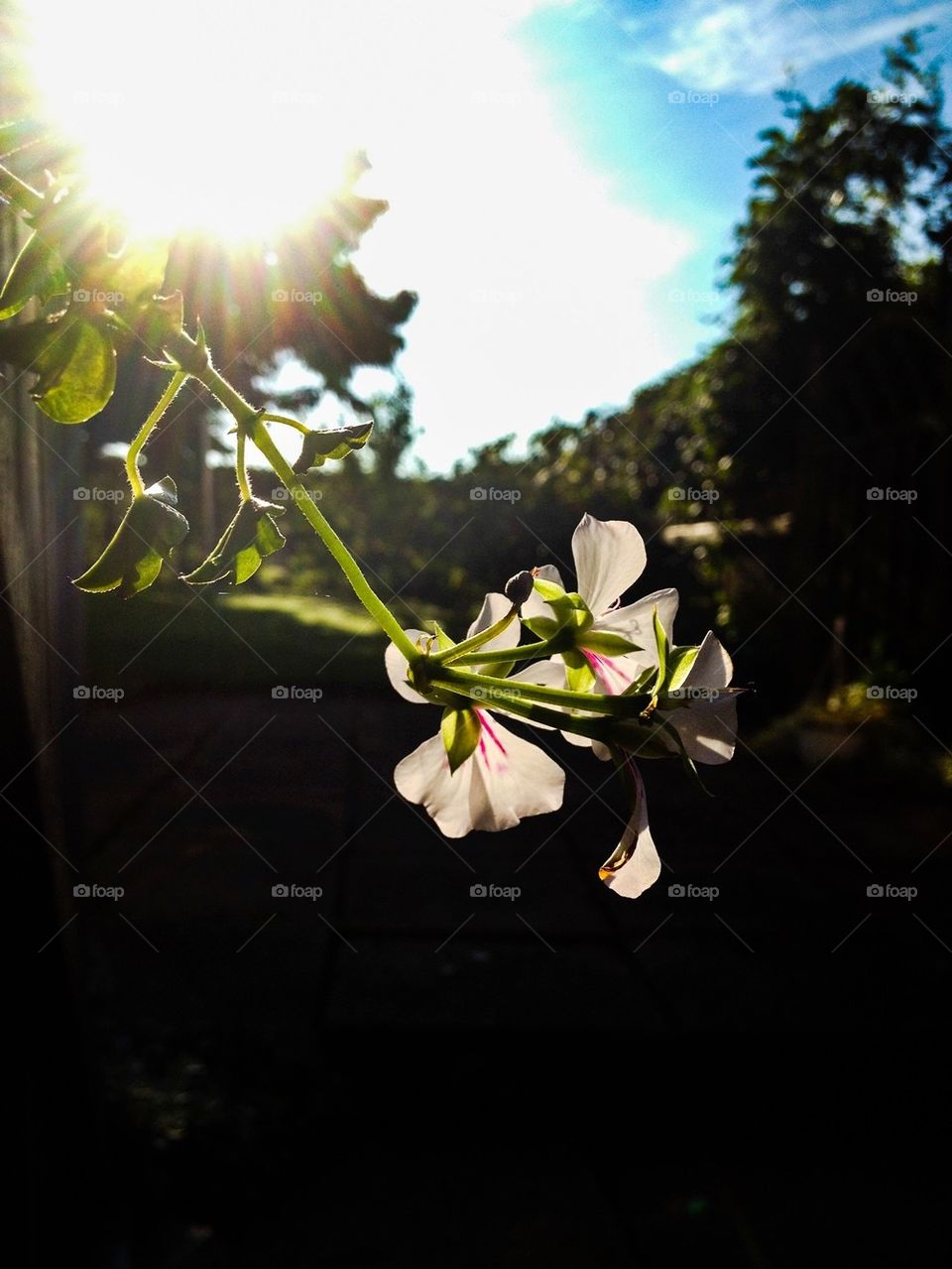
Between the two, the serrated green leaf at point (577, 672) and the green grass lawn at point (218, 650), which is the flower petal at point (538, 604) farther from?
the green grass lawn at point (218, 650)

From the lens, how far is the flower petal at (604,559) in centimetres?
27

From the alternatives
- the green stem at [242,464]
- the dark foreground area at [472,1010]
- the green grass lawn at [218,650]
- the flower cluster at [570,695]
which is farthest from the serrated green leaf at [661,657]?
the green grass lawn at [218,650]

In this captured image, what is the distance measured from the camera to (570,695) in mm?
216

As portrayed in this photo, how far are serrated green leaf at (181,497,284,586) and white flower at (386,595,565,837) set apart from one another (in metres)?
0.04

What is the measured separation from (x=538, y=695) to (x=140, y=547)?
0.12 metres

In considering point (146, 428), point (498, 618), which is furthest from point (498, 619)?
point (146, 428)

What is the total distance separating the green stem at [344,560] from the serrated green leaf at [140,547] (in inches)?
1.7

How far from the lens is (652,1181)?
1.69m

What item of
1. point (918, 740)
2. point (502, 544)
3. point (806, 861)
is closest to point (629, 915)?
point (806, 861)

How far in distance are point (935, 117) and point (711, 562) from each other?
1.39 m

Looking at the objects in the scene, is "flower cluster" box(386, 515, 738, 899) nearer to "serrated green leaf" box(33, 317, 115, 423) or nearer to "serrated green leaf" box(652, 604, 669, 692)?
"serrated green leaf" box(652, 604, 669, 692)

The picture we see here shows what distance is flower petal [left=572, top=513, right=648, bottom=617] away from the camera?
0.87 ft

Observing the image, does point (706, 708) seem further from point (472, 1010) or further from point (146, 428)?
point (472, 1010)

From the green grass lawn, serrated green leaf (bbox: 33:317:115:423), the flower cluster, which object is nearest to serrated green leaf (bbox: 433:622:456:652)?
the flower cluster
